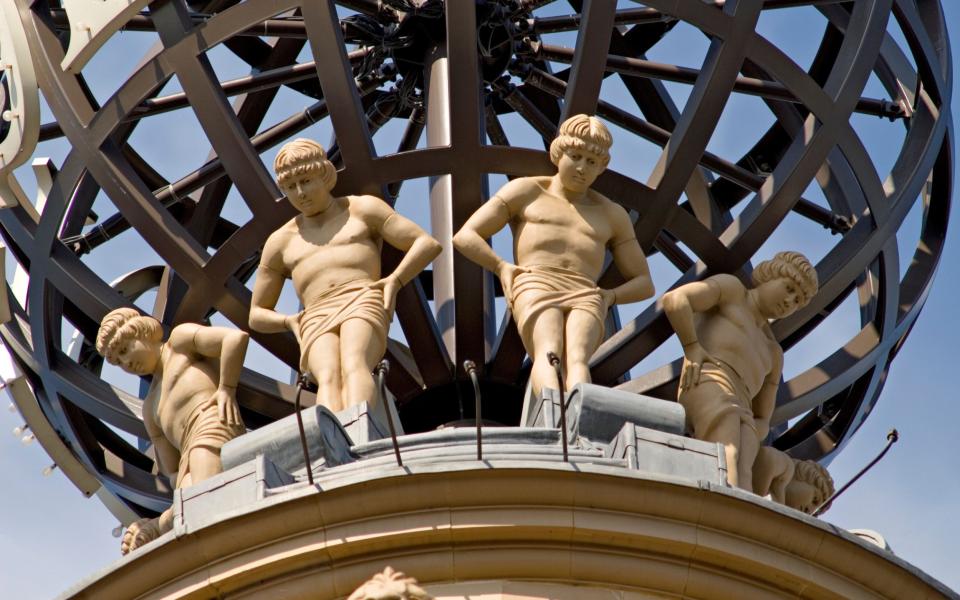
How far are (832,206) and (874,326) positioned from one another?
1613 mm

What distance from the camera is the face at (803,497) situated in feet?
73.8

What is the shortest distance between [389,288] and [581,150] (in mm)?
1993

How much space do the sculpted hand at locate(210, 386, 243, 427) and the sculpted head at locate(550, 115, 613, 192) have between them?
3.36m

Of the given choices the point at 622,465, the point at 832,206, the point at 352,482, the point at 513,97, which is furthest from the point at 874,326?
the point at 352,482

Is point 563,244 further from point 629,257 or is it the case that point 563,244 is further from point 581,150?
point 581,150

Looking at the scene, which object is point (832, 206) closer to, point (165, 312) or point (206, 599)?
point (165, 312)

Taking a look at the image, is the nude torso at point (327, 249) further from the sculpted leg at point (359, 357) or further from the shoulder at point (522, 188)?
the shoulder at point (522, 188)

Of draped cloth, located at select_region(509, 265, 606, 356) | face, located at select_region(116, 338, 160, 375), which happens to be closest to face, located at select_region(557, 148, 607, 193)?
draped cloth, located at select_region(509, 265, 606, 356)

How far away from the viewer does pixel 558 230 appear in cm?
2148

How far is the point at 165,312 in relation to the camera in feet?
79.3

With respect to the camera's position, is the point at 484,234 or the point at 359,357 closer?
the point at 359,357

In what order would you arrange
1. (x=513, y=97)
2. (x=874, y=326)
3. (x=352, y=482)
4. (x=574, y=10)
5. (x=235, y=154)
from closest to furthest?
1. (x=352, y=482)
2. (x=235, y=154)
3. (x=874, y=326)
4. (x=513, y=97)
5. (x=574, y=10)

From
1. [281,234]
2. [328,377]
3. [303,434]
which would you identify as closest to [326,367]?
[328,377]

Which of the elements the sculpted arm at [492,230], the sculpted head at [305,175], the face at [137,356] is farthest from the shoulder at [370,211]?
the face at [137,356]
